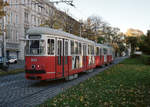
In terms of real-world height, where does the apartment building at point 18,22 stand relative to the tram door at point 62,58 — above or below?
above

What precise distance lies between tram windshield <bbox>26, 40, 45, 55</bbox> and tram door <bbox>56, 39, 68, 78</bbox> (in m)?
1.16

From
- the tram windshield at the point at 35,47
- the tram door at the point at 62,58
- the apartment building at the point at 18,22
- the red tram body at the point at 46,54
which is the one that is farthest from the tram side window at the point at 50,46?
the apartment building at the point at 18,22

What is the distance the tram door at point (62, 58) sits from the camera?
433 inches

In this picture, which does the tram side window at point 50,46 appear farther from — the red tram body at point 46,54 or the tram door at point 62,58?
the tram door at point 62,58

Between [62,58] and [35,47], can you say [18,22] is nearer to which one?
[62,58]

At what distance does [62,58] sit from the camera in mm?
11422

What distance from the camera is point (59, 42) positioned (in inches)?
438

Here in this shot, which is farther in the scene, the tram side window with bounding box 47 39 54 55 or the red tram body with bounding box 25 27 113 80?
the tram side window with bounding box 47 39 54 55

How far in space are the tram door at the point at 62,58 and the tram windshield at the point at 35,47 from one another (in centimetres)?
116

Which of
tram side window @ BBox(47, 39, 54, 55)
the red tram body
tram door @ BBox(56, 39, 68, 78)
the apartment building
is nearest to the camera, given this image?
the red tram body

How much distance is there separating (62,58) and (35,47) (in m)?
1.93

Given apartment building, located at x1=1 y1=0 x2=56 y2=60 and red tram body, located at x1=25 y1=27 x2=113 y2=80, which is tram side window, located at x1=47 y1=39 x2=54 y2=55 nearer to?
red tram body, located at x1=25 y1=27 x2=113 y2=80

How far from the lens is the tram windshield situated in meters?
10.1

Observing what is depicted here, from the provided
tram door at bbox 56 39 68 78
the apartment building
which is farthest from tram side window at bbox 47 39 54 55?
the apartment building
